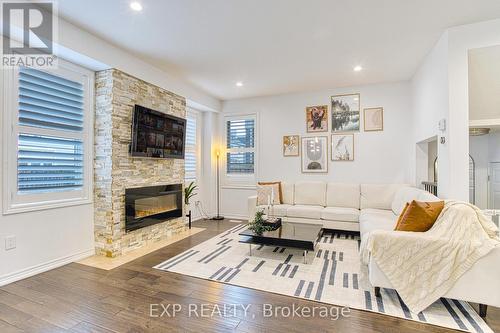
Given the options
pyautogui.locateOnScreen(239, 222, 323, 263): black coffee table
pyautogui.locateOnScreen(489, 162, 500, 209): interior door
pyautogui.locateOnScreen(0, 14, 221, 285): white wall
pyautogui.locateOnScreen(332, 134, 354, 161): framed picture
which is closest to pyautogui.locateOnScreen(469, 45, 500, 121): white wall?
pyautogui.locateOnScreen(489, 162, 500, 209): interior door

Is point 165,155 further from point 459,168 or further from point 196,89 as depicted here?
point 459,168

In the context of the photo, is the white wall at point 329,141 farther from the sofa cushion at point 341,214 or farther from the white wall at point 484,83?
the white wall at point 484,83

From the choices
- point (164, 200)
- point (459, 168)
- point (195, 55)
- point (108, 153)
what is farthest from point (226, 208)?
point (459, 168)

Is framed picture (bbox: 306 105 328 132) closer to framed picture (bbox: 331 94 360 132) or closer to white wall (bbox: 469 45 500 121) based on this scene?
framed picture (bbox: 331 94 360 132)

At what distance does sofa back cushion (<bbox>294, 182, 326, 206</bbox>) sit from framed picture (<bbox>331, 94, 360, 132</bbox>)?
129 centimetres

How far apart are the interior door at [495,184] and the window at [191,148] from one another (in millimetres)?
5715

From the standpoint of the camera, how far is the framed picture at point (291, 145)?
568cm

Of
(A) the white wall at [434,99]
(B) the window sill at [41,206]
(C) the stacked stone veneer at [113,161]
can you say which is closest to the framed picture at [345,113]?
(A) the white wall at [434,99]

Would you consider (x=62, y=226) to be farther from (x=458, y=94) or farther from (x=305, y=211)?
(x=458, y=94)

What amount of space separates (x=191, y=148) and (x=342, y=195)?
3508 mm

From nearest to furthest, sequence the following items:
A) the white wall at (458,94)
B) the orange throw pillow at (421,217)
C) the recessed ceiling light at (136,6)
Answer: the orange throw pillow at (421,217) < the recessed ceiling light at (136,6) < the white wall at (458,94)

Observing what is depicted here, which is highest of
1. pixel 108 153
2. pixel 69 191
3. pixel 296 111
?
pixel 296 111

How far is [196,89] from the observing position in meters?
5.35

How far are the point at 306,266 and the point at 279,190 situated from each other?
93.1 inches
